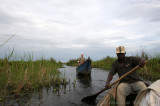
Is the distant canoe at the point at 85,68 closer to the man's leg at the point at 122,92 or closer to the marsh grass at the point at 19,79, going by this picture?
the marsh grass at the point at 19,79

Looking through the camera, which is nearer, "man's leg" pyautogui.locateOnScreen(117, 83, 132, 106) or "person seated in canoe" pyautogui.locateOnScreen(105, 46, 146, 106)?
"man's leg" pyautogui.locateOnScreen(117, 83, 132, 106)

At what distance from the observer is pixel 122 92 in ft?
11.8

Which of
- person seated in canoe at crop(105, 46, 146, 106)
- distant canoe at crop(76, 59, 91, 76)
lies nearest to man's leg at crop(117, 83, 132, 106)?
person seated in canoe at crop(105, 46, 146, 106)

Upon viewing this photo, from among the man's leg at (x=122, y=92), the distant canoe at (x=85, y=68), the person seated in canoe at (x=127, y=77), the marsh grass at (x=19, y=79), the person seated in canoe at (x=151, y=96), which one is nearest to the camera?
the person seated in canoe at (x=151, y=96)

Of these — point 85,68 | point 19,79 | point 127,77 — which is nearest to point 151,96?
point 127,77

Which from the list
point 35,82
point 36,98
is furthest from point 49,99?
point 35,82

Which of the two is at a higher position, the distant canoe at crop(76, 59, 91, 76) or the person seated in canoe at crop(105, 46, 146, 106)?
the person seated in canoe at crop(105, 46, 146, 106)

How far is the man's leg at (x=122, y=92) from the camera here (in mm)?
3420

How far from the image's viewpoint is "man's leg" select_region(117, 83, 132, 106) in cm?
342

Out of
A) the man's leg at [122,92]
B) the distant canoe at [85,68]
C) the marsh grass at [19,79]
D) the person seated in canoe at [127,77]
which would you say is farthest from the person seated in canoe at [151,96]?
the distant canoe at [85,68]

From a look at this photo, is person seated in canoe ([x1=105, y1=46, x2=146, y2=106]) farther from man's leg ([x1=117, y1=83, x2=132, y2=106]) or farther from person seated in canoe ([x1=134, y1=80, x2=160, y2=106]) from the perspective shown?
person seated in canoe ([x1=134, y1=80, x2=160, y2=106])

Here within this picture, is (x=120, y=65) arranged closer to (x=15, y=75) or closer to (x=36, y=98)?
(x=36, y=98)

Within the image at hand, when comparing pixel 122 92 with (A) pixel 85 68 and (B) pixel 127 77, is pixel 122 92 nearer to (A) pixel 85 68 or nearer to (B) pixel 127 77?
(B) pixel 127 77

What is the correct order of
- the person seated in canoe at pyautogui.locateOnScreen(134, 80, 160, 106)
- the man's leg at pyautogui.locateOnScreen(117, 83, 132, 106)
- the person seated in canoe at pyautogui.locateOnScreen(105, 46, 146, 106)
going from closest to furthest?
the person seated in canoe at pyautogui.locateOnScreen(134, 80, 160, 106)
the man's leg at pyautogui.locateOnScreen(117, 83, 132, 106)
the person seated in canoe at pyautogui.locateOnScreen(105, 46, 146, 106)
